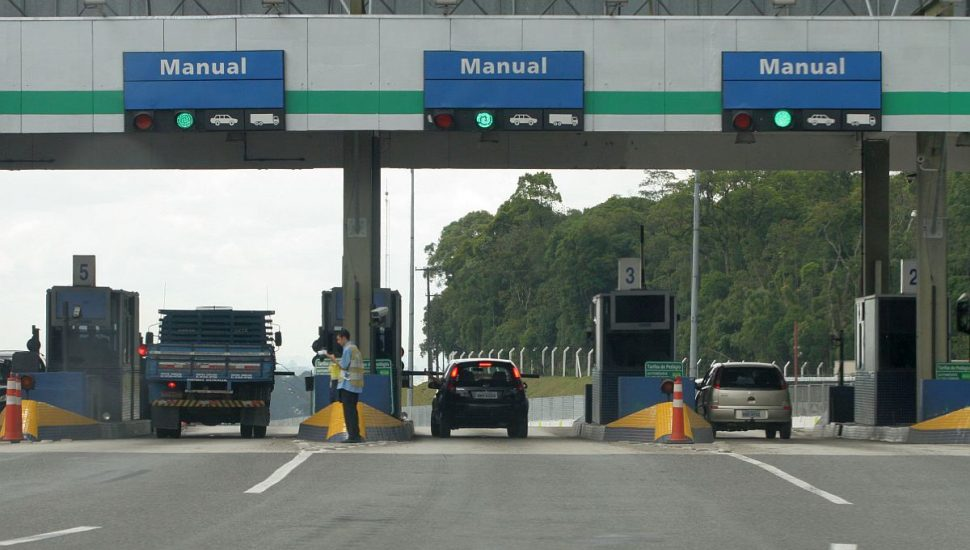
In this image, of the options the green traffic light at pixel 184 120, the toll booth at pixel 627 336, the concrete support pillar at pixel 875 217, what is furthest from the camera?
the concrete support pillar at pixel 875 217

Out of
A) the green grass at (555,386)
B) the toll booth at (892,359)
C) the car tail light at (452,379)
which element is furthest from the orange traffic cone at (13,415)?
the green grass at (555,386)

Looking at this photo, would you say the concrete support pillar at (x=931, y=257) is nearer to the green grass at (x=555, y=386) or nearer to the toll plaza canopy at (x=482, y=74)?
the toll plaza canopy at (x=482, y=74)

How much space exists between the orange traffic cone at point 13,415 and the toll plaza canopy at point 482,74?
5.68m

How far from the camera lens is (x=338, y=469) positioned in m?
18.3

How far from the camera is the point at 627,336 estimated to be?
31.5 m

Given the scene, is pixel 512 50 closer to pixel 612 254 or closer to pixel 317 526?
pixel 317 526

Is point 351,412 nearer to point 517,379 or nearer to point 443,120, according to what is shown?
point 443,120

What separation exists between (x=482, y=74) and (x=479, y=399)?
19.8 ft

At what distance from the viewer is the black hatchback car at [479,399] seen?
3033 centimetres

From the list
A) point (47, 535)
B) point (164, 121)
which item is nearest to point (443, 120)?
point (164, 121)

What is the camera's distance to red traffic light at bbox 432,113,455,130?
28.9 meters

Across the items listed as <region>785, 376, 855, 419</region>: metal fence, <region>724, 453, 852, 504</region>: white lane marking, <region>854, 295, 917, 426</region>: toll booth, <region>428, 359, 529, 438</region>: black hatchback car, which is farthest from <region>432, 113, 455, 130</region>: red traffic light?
<region>785, 376, 855, 419</region>: metal fence

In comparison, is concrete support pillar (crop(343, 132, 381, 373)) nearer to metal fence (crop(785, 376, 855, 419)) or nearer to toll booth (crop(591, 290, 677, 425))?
toll booth (crop(591, 290, 677, 425))

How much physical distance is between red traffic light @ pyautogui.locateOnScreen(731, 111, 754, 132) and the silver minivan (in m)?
6.63
